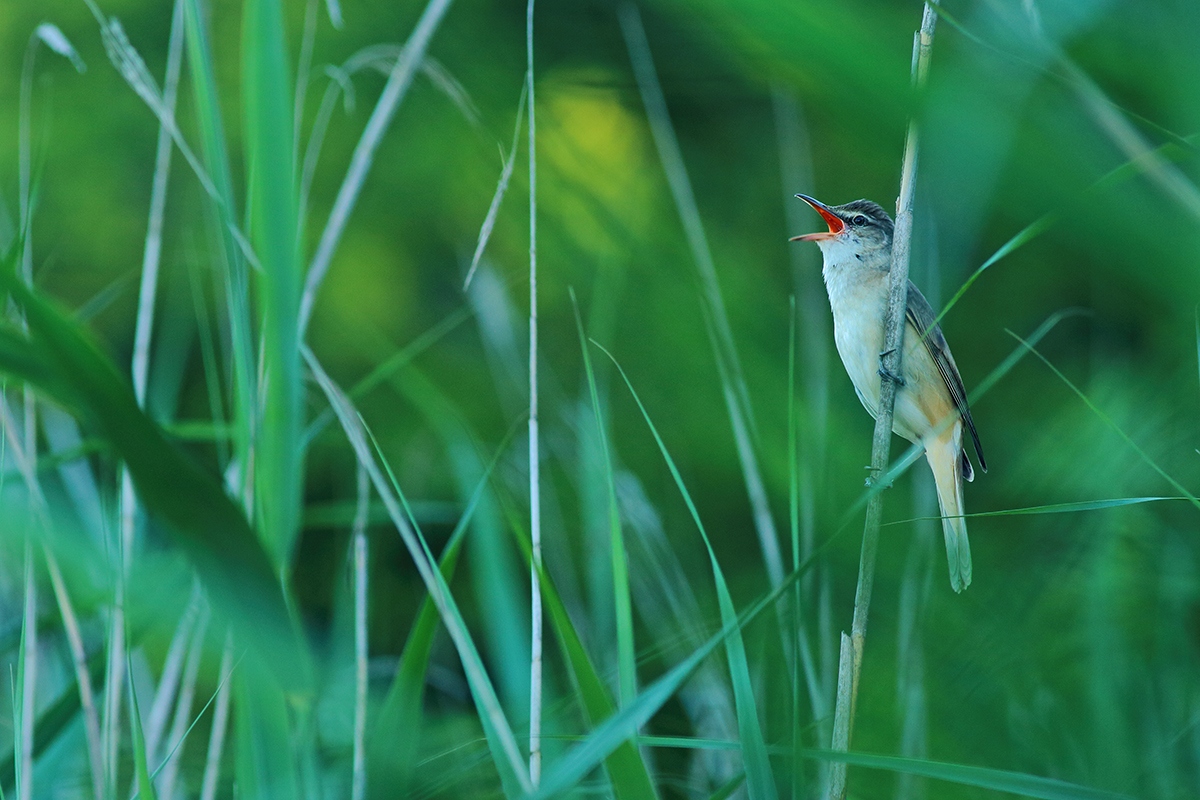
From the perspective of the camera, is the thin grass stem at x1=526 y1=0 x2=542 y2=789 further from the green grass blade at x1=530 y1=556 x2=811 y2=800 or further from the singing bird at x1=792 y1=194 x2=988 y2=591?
the singing bird at x1=792 y1=194 x2=988 y2=591

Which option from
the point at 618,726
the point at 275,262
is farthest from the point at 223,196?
the point at 618,726

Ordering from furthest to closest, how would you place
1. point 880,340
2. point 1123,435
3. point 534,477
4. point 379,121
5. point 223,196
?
1. point 880,340
2. point 379,121
3. point 534,477
4. point 223,196
5. point 1123,435

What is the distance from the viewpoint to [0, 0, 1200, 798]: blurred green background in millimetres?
403

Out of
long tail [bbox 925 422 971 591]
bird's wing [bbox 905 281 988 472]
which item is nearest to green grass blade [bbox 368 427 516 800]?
long tail [bbox 925 422 971 591]

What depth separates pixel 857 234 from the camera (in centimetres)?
195

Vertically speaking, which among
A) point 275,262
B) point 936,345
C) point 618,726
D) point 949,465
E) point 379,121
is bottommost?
point 949,465

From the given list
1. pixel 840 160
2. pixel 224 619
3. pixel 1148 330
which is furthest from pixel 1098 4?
pixel 840 160

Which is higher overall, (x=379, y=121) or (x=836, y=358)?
(x=379, y=121)

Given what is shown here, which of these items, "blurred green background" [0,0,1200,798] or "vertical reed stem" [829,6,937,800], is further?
"vertical reed stem" [829,6,937,800]

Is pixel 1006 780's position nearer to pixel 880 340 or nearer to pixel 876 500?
pixel 876 500

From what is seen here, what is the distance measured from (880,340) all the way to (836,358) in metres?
0.82

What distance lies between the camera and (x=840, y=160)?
11.5ft

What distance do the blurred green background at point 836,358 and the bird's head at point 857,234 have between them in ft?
0.34

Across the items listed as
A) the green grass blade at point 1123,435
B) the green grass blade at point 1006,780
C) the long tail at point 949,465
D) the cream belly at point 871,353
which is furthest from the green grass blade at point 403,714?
the long tail at point 949,465
